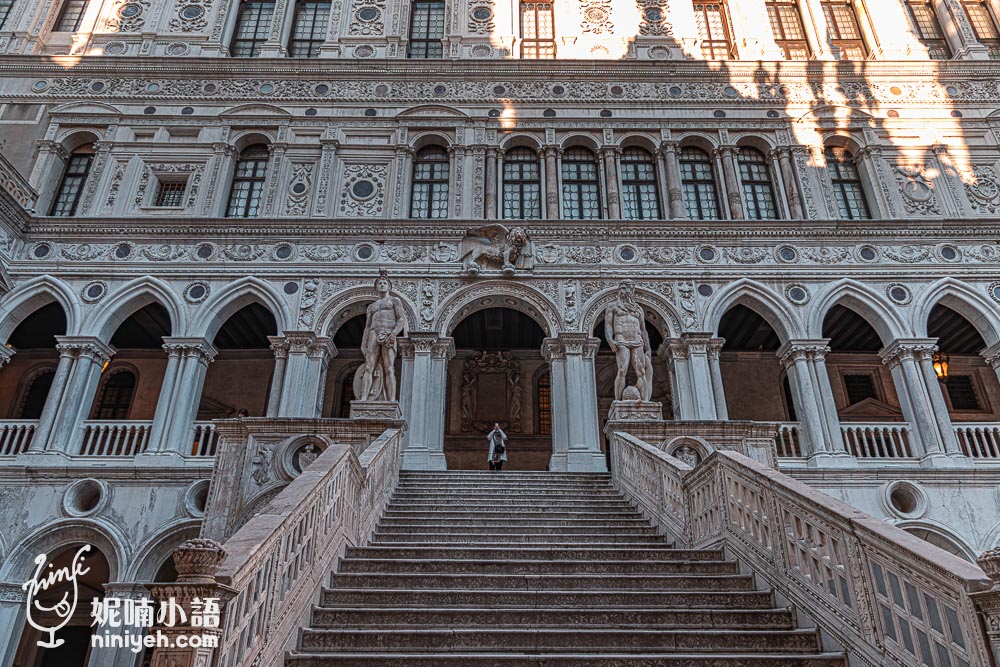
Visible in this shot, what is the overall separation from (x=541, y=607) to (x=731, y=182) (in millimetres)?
14016

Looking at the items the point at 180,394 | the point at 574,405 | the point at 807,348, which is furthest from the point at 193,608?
the point at 807,348

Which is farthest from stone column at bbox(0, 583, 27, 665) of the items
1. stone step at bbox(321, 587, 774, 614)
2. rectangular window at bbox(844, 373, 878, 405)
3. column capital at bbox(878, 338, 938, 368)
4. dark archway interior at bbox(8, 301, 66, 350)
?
rectangular window at bbox(844, 373, 878, 405)

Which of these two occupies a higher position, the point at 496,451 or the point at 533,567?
the point at 496,451

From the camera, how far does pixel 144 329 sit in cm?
1758

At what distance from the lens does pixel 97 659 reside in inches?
453

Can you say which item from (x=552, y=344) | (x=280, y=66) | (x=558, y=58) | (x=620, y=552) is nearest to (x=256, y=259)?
(x=280, y=66)

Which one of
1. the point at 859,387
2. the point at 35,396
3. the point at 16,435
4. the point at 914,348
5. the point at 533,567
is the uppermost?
the point at 859,387

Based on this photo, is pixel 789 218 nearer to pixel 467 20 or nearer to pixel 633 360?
pixel 633 360

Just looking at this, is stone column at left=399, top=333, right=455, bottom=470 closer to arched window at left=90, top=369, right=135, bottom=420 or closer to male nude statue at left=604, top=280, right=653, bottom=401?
male nude statue at left=604, top=280, right=653, bottom=401

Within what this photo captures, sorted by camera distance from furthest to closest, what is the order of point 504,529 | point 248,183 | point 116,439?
point 248,183
point 116,439
point 504,529

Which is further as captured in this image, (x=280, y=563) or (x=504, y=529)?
(x=504, y=529)

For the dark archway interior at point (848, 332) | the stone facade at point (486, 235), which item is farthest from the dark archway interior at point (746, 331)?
the dark archway interior at point (848, 332)

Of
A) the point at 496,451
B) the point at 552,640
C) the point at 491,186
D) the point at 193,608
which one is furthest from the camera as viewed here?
the point at 491,186

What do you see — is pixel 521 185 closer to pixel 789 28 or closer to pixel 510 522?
pixel 789 28
